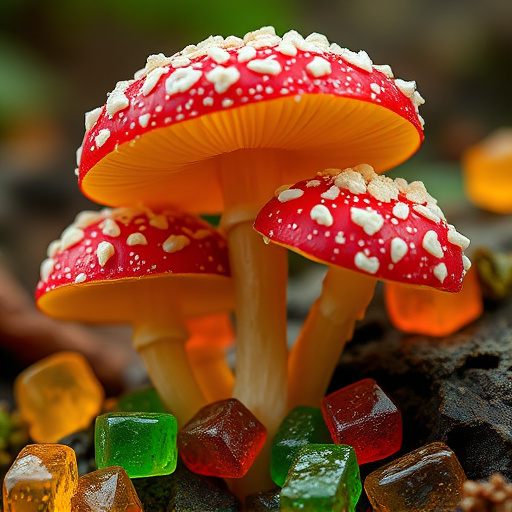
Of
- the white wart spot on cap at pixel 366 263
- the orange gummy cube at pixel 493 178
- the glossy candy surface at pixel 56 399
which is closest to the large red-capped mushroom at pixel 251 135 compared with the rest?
the white wart spot on cap at pixel 366 263

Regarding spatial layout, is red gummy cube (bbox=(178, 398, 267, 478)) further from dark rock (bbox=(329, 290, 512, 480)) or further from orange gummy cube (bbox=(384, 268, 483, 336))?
orange gummy cube (bbox=(384, 268, 483, 336))

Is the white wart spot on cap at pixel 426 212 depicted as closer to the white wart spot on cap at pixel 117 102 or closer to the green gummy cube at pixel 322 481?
the green gummy cube at pixel 322 481

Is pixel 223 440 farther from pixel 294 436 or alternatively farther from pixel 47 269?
pixel 47 269

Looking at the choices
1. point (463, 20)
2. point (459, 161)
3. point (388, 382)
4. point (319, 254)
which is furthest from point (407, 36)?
A: point (319, 254)

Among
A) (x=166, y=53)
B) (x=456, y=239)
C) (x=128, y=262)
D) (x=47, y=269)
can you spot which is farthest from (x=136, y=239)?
(x=166, y=53)

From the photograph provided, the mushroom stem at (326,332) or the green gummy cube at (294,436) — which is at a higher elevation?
the mushroom stem at (326,332)

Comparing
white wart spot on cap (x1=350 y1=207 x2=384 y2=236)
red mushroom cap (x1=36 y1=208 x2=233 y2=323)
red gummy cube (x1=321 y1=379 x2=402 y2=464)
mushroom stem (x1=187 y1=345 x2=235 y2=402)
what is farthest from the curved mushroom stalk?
white wart spot on cap (x1=350 y1=207 x2=384 y2=236)
